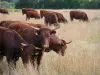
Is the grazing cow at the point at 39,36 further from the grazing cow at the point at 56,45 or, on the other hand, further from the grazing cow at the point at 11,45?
the grazing cow at the point at 11,45

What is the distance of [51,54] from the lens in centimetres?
1194

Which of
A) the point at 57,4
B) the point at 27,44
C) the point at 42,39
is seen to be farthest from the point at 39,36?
the point at 57,4

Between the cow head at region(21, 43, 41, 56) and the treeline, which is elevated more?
the cow head at region(21, 43, 41, 56)

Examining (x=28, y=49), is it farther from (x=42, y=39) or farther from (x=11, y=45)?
(x=42, y=39)

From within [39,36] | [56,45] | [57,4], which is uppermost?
[39,36]

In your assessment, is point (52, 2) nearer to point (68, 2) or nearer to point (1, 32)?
point (68, 2)

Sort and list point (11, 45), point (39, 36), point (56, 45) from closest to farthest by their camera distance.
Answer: point (11, 45) < point (39, 36) < point (56, 45)

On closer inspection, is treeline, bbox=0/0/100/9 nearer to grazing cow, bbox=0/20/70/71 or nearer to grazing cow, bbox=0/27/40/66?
grazing cow, bbox=0/20/70/71

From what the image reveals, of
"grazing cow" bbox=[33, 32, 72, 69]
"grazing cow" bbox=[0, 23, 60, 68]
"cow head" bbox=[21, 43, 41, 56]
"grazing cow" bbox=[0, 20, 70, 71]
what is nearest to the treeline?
"grazing cow" bbox=[33, 32, 72, 69]

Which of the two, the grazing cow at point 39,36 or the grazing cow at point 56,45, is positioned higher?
the grazing cow at point 39,36

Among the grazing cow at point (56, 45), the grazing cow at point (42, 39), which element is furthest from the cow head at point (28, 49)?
the grazing cow at point (56, 45)

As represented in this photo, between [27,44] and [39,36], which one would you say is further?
[39,36]

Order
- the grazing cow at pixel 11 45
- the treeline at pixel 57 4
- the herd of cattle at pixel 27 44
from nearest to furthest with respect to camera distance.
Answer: the herd of cattle at pixel 27 44 → the grazing cow at pixel 11 45 → the treeline at pixel 57 4

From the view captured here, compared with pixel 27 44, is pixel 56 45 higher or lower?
lower
